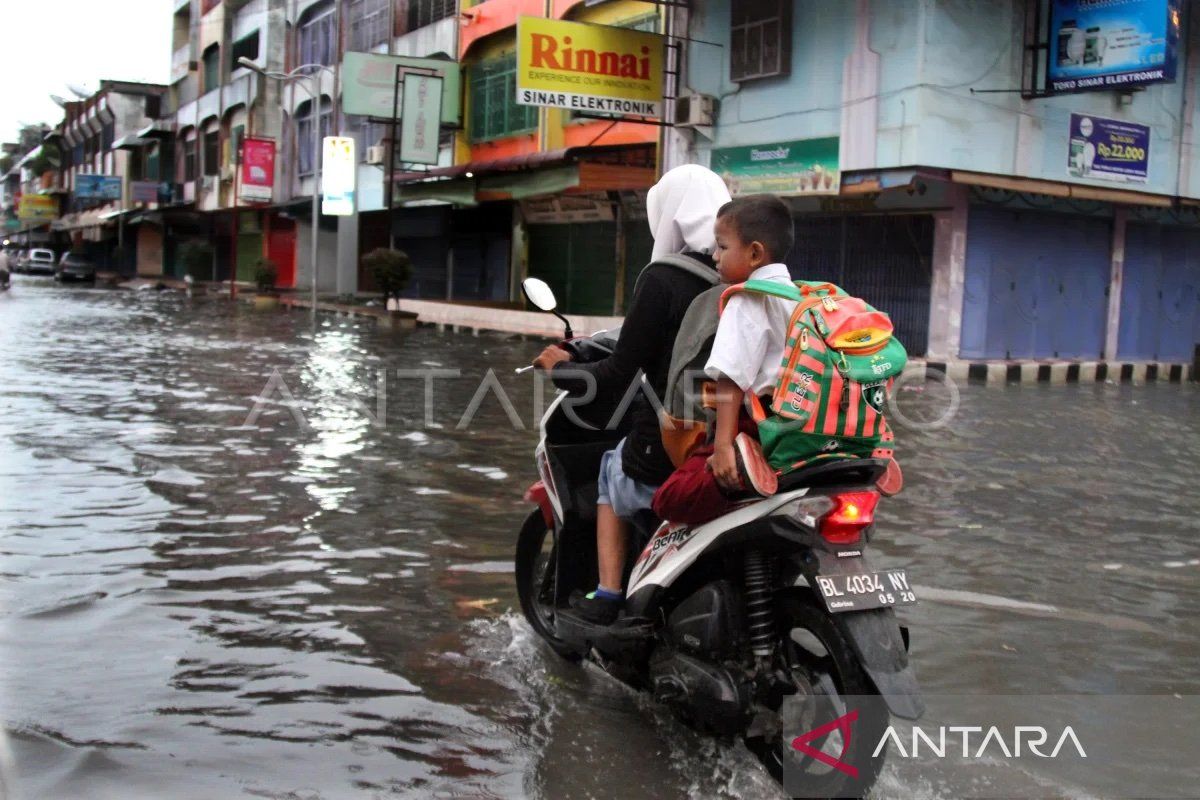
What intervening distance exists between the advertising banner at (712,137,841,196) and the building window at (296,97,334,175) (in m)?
23.9

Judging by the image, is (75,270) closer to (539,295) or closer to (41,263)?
(41,263)

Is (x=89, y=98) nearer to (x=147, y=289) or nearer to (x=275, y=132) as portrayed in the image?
(x=147, y=289)

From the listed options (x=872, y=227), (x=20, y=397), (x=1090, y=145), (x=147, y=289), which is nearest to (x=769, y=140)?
(x=872, y=227)

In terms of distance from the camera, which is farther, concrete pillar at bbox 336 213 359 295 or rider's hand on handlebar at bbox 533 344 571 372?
concrete pillar at bbox 336 213 359 295

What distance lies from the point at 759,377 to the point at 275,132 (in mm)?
46488

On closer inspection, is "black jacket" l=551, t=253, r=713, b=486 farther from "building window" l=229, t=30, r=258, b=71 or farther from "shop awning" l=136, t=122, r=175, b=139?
"shop awning" l=136, t=122, r=175, b=139

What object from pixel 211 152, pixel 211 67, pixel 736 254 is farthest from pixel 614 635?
pixel 211 67

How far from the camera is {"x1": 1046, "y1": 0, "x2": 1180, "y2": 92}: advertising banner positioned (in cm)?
1550

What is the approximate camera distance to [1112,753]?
359cm

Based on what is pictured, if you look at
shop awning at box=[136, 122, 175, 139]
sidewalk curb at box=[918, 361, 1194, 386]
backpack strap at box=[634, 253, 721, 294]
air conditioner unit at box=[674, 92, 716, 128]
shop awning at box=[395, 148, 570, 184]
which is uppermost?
shop awning at box=[136, 122, 175, 139]

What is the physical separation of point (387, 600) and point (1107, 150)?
1693cm

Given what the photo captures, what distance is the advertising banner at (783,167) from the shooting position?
18.5 m

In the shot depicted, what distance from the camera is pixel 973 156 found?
1731 cm

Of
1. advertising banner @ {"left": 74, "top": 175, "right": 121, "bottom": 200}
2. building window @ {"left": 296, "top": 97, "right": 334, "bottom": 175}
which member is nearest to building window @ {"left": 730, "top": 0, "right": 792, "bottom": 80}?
building window @ {"left": 296, "top": 97, "right": 334, "bottom": 175}
